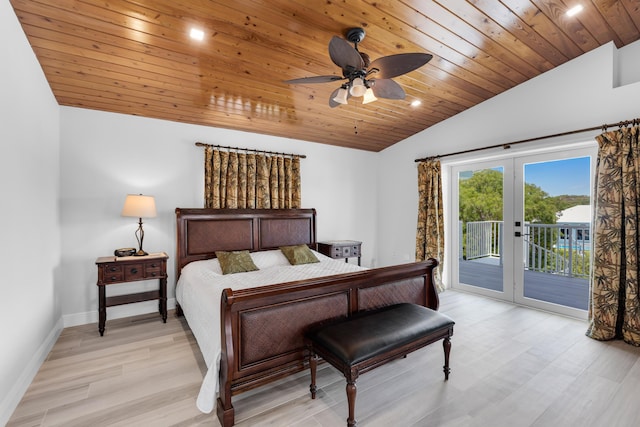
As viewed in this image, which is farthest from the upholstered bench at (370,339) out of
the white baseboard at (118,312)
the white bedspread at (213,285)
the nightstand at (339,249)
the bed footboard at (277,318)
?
the white baseboard at (118,312)

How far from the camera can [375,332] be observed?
2021 mm

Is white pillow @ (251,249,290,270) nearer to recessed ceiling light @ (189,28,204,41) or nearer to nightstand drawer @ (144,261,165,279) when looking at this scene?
nightstand drawer @ (144,261,165,279)

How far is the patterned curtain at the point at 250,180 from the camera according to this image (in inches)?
160

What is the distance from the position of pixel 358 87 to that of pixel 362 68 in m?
0.14

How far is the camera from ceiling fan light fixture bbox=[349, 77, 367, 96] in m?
2.32

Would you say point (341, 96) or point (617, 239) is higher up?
point (341, 96)

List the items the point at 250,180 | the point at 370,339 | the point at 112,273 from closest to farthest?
the point at 370,339 < the point at 112,273 < the point at 250,180

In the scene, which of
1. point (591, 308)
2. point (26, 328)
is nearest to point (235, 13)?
point (26, 328)

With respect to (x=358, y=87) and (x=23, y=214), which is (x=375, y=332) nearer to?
(x=358, y=87)

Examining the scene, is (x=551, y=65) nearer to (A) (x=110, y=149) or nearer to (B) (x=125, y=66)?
(B) (x=125, y=66)

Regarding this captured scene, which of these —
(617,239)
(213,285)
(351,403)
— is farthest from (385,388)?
(617,239)

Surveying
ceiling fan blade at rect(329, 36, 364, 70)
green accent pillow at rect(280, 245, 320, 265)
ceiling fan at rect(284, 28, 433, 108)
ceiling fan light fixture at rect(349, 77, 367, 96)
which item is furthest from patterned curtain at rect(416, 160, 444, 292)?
ceiling fan blade at rect(329, 36, 364, 70)

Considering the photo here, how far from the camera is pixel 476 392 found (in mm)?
2197

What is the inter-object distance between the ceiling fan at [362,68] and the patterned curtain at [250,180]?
201 centimetres
